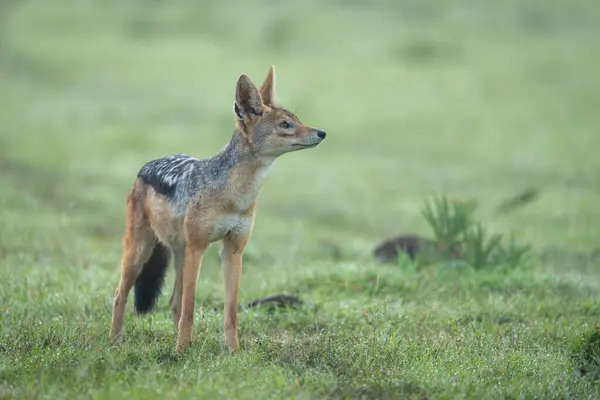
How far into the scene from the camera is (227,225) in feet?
22.5

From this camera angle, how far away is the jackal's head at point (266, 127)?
22.4 ft

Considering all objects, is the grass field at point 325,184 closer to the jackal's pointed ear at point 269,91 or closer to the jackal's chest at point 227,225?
the jackal's chest at point 227,225

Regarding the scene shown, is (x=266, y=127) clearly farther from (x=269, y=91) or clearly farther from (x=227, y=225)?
(x=227, y=225)

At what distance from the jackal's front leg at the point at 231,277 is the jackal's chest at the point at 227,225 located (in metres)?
0.09

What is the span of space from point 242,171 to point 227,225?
43 cm

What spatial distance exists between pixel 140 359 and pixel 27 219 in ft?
28.4

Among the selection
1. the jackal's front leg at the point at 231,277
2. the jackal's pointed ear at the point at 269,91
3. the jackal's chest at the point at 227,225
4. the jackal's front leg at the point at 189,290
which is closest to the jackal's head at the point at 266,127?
the jackal's pointed ear at the point at 269,91

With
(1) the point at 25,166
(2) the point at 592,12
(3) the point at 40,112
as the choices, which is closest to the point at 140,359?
(1) the point at 25,166

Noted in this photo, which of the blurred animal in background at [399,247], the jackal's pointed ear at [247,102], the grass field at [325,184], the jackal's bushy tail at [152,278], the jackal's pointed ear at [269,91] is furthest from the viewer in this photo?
the blurred animal in background at [399,247]

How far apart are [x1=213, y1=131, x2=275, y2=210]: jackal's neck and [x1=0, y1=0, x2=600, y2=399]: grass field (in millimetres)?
1100

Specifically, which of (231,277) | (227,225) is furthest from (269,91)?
(231,277)

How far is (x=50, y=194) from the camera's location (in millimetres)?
16922

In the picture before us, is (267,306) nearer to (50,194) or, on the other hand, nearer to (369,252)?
(369,252)

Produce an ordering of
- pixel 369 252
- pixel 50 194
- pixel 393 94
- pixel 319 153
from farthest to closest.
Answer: pixel 393 94
pixel 319 153
pixel 50 194
pixel 369 252
